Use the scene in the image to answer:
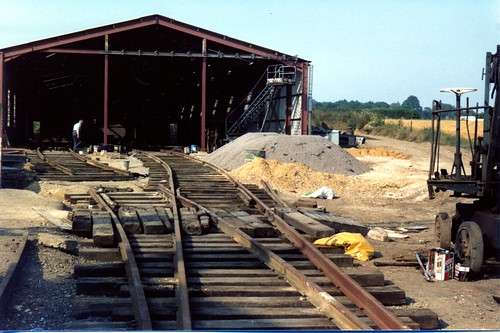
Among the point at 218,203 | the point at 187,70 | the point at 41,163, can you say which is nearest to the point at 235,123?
the point at 187,70

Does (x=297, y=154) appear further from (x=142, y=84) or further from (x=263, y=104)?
(x=142, y=84)

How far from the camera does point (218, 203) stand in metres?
14.5

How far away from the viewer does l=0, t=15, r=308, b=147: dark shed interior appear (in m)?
33.0

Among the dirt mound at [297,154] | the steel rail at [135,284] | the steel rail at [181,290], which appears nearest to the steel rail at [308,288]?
the steel rail at [181,290]

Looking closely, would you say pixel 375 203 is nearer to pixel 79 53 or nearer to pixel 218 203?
pixel 218 203

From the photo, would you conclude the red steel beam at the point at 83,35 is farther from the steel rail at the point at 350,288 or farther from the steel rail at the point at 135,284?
the steel rail at the point at 350,288

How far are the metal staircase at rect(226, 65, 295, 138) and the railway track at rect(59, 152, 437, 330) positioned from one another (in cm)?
2357

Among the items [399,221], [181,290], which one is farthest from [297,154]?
[181,290]

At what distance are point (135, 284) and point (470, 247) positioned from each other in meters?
4.55

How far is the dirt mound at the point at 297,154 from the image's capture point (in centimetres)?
2406

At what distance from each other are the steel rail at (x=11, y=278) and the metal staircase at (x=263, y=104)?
26509 millimetres

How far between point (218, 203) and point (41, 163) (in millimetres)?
11497

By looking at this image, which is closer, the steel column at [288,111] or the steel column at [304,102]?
the steel column at [304,102]

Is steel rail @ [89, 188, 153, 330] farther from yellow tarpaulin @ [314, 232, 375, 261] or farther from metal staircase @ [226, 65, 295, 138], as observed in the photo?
metal staircase @ [226, 65, 295, 138]
